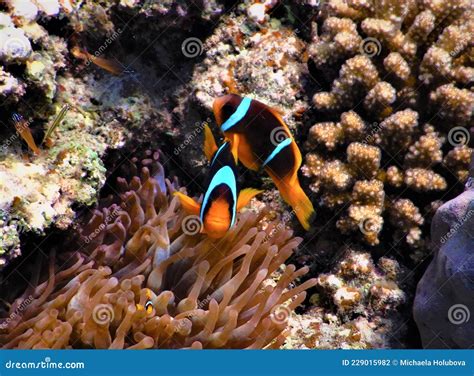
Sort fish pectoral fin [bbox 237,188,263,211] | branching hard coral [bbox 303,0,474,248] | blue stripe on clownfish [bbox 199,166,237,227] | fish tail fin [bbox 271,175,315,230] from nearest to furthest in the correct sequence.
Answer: blue stripe on clownfish [bbox 199,166,237,227] → fish pectoral fin [bbox 237,188,263,211] → fish tail fin [bbox 271,175,315,230] → branching hard coral [bbox 303,0,474,248]

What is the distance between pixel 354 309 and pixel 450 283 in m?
0.59

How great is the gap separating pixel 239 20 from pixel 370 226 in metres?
1.53

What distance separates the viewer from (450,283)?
2.60m

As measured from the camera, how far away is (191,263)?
2.65 m

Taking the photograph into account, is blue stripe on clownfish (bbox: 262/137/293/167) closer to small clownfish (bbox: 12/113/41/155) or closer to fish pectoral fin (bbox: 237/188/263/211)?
fish pectoral fin (bbox: 237/188/263/211)

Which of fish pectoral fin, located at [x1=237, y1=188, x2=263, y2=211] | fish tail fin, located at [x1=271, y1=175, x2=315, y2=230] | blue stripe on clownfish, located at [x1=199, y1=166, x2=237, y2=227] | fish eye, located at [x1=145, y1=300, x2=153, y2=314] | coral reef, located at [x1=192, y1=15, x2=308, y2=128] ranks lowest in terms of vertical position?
fish eye, located at [x1=145, y1=300, x2=153, y2=314]

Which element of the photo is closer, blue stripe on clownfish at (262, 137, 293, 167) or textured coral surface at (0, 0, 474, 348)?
textured coral surface at (0, 0, 474, 348)

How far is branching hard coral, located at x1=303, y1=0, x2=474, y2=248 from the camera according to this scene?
3.13 metres

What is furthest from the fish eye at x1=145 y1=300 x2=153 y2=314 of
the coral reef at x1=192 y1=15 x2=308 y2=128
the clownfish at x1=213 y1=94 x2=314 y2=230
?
the coral reef at x1=192 y1=15 x2=308 y2=128

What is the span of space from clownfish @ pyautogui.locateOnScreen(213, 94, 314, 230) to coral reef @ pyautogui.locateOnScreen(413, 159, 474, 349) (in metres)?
0.85

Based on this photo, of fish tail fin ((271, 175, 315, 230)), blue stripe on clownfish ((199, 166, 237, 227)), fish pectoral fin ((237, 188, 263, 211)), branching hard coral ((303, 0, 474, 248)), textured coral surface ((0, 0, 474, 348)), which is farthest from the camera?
branching hard coral ((303, 0, 474, 248))

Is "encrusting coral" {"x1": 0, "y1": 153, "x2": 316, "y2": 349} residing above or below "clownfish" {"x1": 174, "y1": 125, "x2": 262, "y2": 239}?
below

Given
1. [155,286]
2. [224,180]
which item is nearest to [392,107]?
[224,180]

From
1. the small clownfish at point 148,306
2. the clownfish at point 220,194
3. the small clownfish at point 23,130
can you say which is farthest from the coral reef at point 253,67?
the small clownfish at point 148,306
